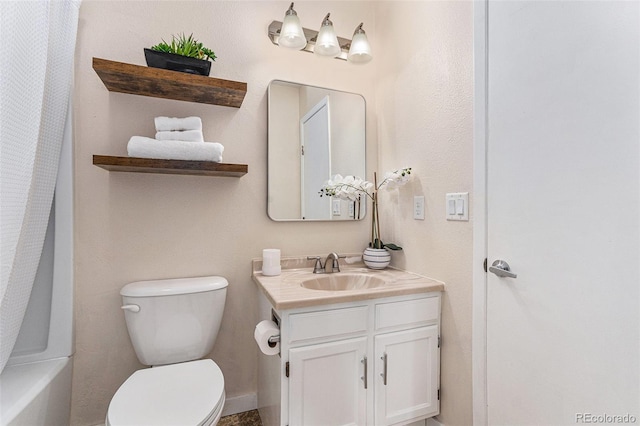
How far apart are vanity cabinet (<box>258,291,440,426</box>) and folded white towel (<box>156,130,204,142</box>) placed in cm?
85

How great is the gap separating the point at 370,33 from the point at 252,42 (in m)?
0.80

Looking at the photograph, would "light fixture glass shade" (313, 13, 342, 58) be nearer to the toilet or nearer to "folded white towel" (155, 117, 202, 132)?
"folded white towel" (155, 117, 202, 132)

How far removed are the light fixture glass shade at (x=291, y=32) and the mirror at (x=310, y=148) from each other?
0.21 m

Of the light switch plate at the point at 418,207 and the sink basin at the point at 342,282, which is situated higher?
the light switch plate at the point at 418,207

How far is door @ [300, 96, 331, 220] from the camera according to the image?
1755mm

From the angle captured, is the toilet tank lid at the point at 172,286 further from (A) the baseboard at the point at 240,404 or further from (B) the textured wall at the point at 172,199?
(A) the baseboard at the point at 240,404

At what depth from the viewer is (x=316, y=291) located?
1.26m

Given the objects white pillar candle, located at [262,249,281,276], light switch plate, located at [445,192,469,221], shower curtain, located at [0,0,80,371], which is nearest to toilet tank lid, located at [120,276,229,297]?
white pillar candle, located at [262,249,281,276]

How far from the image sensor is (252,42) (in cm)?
168

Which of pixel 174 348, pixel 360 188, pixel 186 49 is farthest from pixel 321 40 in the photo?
pixel 174 348

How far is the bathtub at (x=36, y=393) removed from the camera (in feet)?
3.15

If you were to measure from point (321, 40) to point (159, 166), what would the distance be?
3.59ft

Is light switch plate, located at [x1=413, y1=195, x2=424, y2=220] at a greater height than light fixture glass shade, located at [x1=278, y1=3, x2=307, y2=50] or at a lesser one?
lesser

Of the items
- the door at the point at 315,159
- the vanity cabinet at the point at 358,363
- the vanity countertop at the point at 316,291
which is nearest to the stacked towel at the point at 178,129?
the door at the point at 315,159
